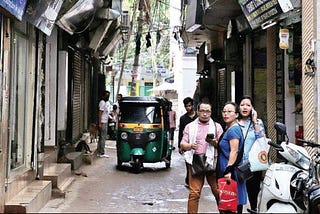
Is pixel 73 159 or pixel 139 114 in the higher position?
pixel 139 114

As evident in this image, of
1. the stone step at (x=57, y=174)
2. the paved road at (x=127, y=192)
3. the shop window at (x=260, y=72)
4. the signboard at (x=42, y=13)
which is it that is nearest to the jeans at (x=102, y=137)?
the paved road at (x=127, y=192)

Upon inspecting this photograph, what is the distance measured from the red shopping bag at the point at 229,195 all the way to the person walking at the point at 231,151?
73 mm

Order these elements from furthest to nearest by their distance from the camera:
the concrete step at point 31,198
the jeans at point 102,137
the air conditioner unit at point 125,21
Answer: the air conditioner unit at point 125,21 < the jeans at point 102,137 < the concrete step at point 31,198

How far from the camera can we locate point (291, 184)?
16.4ft

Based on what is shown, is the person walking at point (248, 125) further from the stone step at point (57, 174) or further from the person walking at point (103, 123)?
the person walking at point (103, 123)

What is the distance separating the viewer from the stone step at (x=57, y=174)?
26.2 ft

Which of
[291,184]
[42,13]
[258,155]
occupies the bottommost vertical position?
[291,184]

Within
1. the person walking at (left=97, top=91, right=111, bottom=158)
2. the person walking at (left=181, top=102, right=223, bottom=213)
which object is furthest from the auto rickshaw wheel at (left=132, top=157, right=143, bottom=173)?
the person walking at (left=181, top=102, right=223, bottom=213)

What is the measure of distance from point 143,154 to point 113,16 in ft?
14.2

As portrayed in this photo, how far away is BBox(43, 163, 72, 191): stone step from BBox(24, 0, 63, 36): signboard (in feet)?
7.88

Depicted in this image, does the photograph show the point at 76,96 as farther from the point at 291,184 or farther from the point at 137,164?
the point at 291,184

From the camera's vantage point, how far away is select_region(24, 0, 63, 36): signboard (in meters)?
7.07

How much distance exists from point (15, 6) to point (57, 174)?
3296 millimetres

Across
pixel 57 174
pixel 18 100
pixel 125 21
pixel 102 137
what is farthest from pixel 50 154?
pixel 125 21
